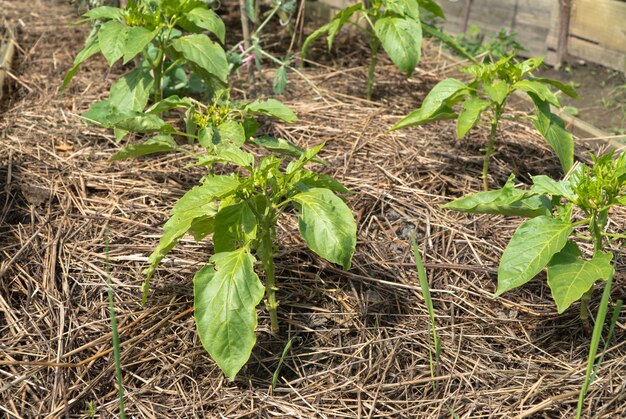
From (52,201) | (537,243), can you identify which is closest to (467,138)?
(537,243)

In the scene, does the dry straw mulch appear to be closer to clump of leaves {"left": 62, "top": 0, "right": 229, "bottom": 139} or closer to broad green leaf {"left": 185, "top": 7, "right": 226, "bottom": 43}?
clump of leaves {"left": 62, "top": 0, "right": 229, "bottom": 139}

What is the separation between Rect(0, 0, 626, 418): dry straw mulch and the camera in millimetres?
2201

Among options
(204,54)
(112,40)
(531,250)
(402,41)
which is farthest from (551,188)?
(112,40)

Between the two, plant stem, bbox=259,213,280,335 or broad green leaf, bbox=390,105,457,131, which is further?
broad green leaf, bbox=390,105,457,131

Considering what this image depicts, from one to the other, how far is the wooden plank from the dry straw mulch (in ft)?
6.45

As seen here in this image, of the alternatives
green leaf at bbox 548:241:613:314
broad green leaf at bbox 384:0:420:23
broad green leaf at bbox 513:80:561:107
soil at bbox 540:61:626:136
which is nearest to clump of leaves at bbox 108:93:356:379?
green leaf at bbox 548:241:613:314

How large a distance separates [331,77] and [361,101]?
374mm

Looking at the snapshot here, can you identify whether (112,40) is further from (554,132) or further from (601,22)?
(601,22)

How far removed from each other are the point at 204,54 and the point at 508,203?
4.53 feet

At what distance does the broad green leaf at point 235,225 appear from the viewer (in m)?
2.14

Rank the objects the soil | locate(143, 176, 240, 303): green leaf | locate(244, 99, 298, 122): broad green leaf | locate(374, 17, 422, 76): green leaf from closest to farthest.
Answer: locate(143, 176, 240, 303): green leaf, locate(244, 99, 298, 122): broad green leaf, locate(374, 17, 422, 76): green leaf, the soil

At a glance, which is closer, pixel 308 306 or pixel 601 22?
pixel 308 306

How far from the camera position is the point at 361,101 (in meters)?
3.81

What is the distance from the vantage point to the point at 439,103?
2.96 metres
